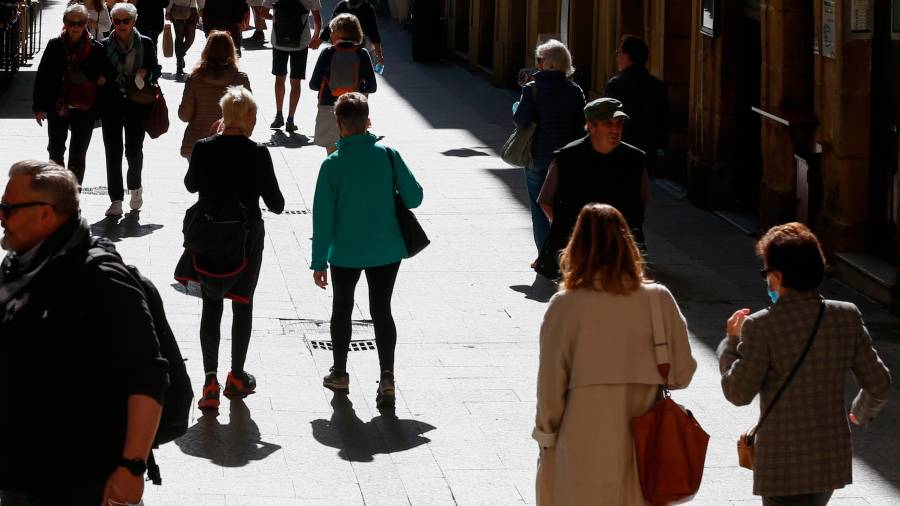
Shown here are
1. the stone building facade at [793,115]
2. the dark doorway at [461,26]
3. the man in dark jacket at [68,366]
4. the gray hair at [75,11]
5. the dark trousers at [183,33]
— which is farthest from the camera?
the dark doorway at [461,26]

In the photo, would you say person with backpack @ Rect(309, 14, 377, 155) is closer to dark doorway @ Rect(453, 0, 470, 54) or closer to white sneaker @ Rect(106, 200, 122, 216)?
white sneaker @ Rect(106, 200, 122, 216)

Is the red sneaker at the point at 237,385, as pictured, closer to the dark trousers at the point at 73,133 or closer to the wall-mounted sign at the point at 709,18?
the dark trousers at the point at 73,133

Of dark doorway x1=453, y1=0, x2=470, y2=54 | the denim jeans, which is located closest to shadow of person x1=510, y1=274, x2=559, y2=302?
the denim jeans

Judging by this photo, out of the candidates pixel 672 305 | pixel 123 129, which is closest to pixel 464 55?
pixel 123 129

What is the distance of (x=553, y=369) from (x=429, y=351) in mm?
4410

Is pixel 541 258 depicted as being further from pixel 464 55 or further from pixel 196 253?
pixel 464 55

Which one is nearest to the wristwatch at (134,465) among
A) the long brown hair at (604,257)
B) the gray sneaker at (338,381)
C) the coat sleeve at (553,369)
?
the coat sleeve at (553,369)

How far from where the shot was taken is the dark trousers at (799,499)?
5336 mm

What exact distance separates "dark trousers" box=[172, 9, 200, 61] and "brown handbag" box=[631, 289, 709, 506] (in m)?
19.8

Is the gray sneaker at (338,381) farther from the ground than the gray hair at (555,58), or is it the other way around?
the gray hair at (555,58)

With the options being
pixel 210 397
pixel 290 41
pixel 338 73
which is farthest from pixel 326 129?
pixel 210 397

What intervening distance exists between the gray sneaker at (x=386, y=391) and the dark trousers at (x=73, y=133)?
5442mm

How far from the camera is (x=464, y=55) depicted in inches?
1064

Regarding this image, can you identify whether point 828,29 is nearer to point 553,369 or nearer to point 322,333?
point 322,333
